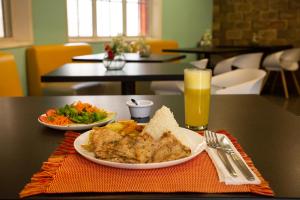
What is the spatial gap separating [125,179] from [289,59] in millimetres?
6300

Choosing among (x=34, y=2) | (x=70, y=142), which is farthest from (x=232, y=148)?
(x=34, y=2)

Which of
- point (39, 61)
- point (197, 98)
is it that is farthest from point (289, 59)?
point (197, 98)

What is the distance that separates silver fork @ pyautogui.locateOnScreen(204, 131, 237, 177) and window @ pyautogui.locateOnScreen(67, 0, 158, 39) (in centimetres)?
465

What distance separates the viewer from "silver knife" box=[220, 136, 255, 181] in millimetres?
734

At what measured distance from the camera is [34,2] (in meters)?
4.20

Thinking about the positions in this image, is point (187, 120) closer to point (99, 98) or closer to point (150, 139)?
point (150, 139)

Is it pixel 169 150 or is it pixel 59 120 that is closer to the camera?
pixel 169 150

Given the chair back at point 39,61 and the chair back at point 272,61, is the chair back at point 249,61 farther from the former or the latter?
the chair back at point 39,61

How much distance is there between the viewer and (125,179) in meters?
0.73

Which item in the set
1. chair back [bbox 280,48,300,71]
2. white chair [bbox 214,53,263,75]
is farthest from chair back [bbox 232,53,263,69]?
chair back [bbox 280,48,300,71]

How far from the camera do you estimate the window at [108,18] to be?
5.45 m

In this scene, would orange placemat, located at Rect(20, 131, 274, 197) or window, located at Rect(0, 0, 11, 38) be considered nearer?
orange placemat, located at Rect(20, 131, 274, 197)

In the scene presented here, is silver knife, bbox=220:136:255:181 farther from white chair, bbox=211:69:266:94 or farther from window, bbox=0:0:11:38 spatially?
window, bbox=0:0:11:38

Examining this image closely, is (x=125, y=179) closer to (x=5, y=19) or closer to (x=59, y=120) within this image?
(x=59, y=120)
